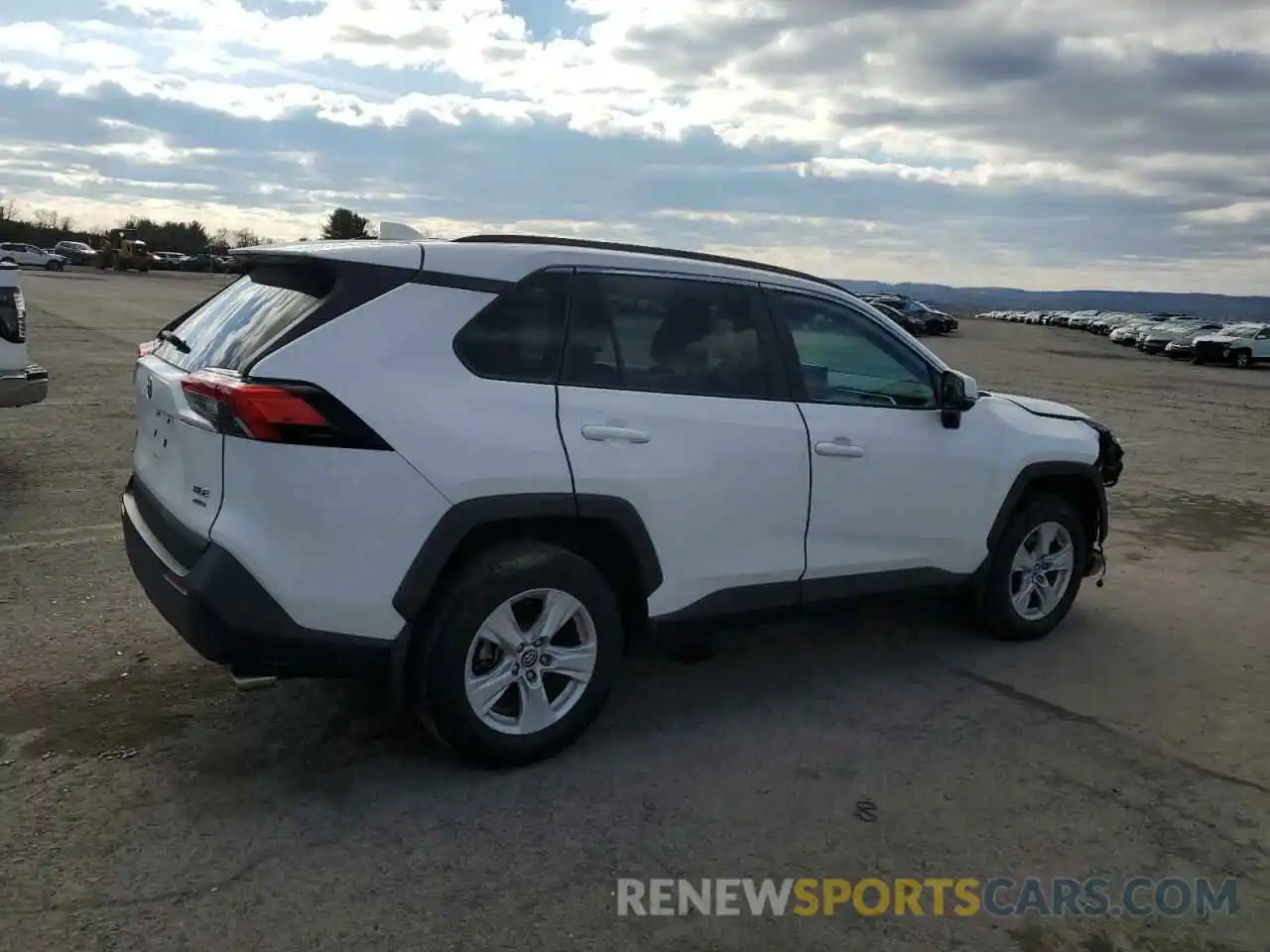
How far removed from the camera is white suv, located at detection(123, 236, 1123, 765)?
3359 millimetres

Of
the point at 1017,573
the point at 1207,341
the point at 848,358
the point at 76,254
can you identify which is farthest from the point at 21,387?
the point at 76,254

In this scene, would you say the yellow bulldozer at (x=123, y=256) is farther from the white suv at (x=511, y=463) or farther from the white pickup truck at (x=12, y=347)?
the white suv at (x=511, y=463)

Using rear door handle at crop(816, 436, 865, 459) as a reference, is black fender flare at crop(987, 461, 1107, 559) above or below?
below

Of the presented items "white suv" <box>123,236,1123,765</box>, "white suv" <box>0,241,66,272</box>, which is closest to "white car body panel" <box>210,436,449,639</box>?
"white suv" <box>123,236,1123,765</box>

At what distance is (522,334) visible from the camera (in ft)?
12.4

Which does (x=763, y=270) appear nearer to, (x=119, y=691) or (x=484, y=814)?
(x=484, y=814)

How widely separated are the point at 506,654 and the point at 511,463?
27.2 inches

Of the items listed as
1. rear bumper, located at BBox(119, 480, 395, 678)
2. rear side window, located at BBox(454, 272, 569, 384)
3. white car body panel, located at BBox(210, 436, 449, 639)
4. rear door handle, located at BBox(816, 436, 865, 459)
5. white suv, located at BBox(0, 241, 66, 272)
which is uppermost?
rear side window, located at BBox(454, 272, 569, 384)

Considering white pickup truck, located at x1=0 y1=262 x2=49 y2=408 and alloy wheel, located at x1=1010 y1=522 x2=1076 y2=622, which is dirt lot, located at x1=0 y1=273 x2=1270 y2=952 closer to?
alloy wheel, located at x1=1010 y1=522 x2=1076 y2=622

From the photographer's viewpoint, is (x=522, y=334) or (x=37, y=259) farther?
(x=37, y=259)

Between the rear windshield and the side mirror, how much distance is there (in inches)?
109

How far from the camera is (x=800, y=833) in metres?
3.48

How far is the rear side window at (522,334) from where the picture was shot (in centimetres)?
366

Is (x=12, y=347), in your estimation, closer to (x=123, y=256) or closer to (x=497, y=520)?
(x=497, y=520)
